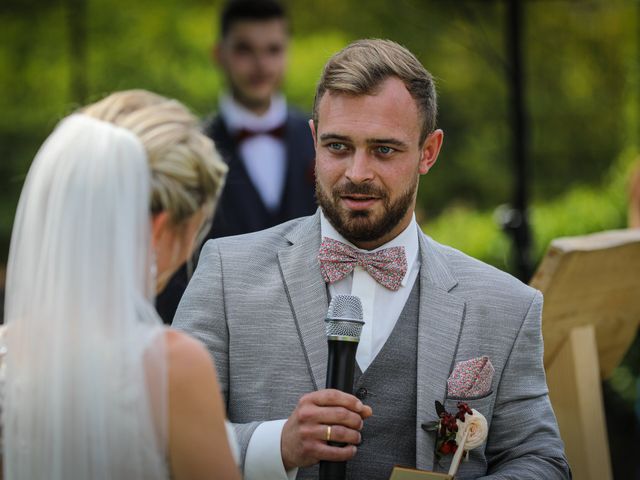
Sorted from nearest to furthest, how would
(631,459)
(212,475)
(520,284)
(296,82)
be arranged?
1. (212,475)
2. (520,284)
3. (631,459)
4. (296,82)

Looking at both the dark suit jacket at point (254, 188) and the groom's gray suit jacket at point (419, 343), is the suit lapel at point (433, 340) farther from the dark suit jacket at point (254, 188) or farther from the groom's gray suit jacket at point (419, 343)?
the dark suit jacket at point (254, 188)

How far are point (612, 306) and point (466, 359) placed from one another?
1378mm

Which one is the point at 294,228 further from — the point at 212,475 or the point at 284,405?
the point at 212,475

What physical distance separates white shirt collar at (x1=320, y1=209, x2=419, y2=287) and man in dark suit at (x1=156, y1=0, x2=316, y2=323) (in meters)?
2.22

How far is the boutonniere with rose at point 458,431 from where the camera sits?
2676 mm

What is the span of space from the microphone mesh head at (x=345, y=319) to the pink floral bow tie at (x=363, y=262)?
0.38 meters

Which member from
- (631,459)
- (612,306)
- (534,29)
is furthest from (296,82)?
(612,306)

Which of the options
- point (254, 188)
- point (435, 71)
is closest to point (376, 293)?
point (254, 188)

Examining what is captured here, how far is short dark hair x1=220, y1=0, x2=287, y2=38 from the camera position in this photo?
222 inches

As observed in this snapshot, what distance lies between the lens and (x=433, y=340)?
288 cm

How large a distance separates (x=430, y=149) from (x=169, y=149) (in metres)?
1.13

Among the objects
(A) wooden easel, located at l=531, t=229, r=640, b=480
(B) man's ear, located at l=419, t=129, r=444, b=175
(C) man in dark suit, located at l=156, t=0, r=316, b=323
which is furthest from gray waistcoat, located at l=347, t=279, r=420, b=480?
(C) man in dark suit, located at l=156, t=0, r=316, b=323

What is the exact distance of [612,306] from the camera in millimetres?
4012

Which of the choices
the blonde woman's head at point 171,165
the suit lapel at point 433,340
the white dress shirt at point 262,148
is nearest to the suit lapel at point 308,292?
the suit lapel at point 433,340
